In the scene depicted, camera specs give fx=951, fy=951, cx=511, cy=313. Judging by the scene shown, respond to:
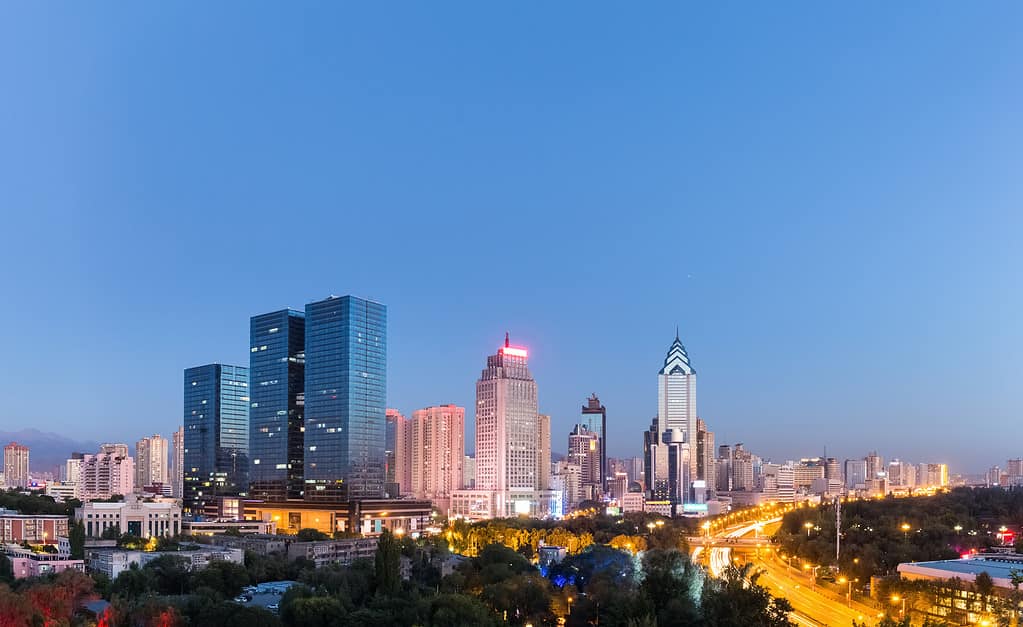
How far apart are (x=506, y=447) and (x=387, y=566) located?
50.4 meters

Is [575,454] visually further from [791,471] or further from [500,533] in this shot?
[500,533]

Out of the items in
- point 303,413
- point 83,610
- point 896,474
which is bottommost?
point 896,474

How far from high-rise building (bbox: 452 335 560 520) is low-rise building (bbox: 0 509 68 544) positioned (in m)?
37.7

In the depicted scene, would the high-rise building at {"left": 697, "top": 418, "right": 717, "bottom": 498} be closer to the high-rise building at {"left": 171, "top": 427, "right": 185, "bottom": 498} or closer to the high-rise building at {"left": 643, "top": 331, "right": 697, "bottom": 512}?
the high-rise building at {"left": 643, "top": 331, "right": 697, "bottom": 512}

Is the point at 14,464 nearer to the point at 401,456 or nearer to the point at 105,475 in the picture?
the point at 105,475

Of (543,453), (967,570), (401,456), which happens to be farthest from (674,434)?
(967,570)

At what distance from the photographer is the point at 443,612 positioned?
77.4ft

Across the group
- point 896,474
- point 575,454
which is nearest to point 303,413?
point 575,454

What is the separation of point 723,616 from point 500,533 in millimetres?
26095

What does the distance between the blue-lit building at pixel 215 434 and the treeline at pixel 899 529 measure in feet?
135

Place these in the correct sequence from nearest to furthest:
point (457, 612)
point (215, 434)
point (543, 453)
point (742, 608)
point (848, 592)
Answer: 1. point (742, 608)
2. point (457, 612)
3. point (848, 592)
4. point (215, 434)
5. point (543, 453)

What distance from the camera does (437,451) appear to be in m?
93.4

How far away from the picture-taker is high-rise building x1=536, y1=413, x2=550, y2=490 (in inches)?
3354

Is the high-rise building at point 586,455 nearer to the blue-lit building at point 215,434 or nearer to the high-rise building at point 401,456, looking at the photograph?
the high-rise building at point 401,456
